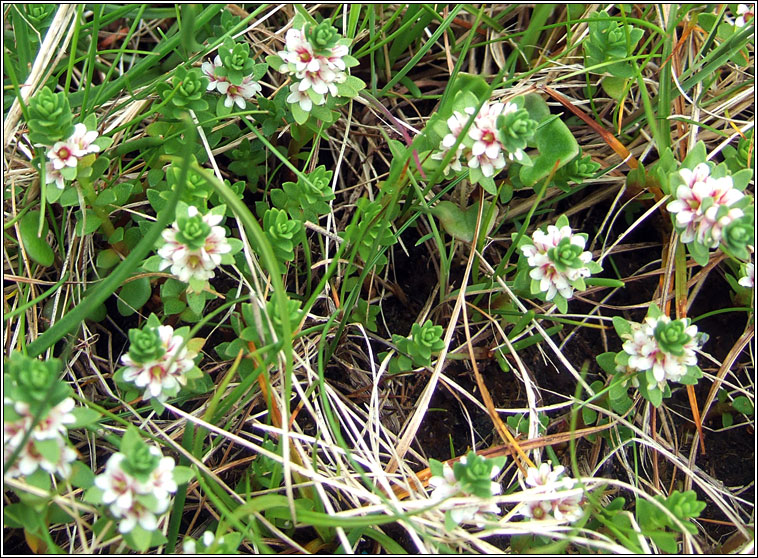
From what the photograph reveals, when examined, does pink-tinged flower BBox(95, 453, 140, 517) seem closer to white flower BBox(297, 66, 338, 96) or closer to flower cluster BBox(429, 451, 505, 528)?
flower cluster BBox(429, 451, 505, 528)

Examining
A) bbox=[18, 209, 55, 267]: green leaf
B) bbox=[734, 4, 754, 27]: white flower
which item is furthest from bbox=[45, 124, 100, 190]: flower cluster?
bbox=[734, 4, 754, 27]: white flower

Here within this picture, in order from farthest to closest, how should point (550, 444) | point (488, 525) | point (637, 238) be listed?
point (637, 238), point (550, 444), point (488, 525)

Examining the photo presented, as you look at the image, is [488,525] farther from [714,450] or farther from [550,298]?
[714,450]

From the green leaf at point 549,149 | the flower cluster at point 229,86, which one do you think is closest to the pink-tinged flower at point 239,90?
the flower cluster at point 229,86

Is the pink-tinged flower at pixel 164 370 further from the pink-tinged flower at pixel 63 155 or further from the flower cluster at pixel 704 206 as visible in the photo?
the flower cluster at pixel 704 206

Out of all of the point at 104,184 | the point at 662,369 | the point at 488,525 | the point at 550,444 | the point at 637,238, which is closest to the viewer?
the point at 488,525

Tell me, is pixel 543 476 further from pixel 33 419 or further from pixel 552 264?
pixel 33 419

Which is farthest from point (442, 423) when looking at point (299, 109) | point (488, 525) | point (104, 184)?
point (104, 184)

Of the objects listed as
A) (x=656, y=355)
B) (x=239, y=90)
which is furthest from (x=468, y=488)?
(x=239, y=90)
